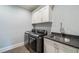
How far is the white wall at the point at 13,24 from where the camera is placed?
8.89 ft

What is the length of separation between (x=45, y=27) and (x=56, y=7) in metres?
0.96

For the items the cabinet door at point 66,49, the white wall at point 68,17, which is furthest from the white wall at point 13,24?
the cabinet door at point 66,49

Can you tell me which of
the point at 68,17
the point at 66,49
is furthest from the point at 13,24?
the point at 66,49

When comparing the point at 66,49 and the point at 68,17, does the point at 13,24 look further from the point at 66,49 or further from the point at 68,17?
the point at 66,49

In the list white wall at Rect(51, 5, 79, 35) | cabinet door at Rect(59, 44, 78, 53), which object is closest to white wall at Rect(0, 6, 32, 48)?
white wall at Rect(51, 5, 79, 35)

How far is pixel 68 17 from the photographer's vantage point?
1.88 metres

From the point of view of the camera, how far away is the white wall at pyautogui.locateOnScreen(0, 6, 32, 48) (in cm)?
271

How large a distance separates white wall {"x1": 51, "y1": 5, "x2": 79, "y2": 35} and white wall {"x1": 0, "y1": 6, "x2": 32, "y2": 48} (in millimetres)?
1911

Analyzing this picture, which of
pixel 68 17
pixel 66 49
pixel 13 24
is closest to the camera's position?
pixel 66 49

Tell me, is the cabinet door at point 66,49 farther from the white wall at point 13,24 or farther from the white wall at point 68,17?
the white wall at point 13,24

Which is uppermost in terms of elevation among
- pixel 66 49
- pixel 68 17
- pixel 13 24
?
pixel 68 17

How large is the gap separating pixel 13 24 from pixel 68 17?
8.16 feet

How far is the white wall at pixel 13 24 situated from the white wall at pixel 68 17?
1.91 m

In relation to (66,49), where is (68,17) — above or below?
above
